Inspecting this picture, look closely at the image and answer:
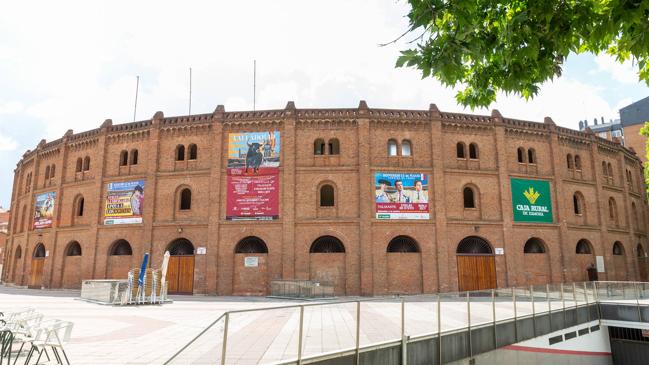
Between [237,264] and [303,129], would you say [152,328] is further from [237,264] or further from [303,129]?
[303,129]

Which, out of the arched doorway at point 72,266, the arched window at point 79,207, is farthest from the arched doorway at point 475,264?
the arched window at point 79,207

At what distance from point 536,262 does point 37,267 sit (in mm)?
33803

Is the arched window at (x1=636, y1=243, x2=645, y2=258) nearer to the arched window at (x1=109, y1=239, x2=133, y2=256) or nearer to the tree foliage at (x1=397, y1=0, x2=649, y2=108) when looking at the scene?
the tree foliage at (x1=397, y1=0, x2=649, y2=108)

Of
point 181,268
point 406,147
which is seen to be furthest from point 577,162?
point 181,268

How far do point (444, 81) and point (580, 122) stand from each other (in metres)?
86.6

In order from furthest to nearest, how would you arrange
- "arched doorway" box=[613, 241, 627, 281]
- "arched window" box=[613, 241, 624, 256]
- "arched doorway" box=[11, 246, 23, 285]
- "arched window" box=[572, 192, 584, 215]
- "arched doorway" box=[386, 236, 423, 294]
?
"arched doorway" box=[11, 246, 23, 285], "arched window" box=[613, 241, 624, 256], "arched doorway" box=[613, 241, 627, 281], "arched window" box=[572, 192, 584, 215], "arched doorway" box=[386, 236, 423, 294]

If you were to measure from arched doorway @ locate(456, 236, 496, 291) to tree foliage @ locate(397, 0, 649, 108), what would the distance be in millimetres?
20632

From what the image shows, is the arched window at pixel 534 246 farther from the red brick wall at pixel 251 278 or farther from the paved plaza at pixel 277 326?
the red brick wall at pixel 251 278

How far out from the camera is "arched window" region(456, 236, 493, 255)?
25031 mm

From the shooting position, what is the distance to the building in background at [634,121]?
53.9 m

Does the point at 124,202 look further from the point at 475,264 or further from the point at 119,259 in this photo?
the point at 475,264

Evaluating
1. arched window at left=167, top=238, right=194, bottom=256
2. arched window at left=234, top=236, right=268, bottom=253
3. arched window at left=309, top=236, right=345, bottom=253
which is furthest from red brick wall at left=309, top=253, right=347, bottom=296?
arched window at left=167, top=238, right=194, bottom=256

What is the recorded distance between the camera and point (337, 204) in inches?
963

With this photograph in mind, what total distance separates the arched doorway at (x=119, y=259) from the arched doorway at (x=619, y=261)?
32.2m
